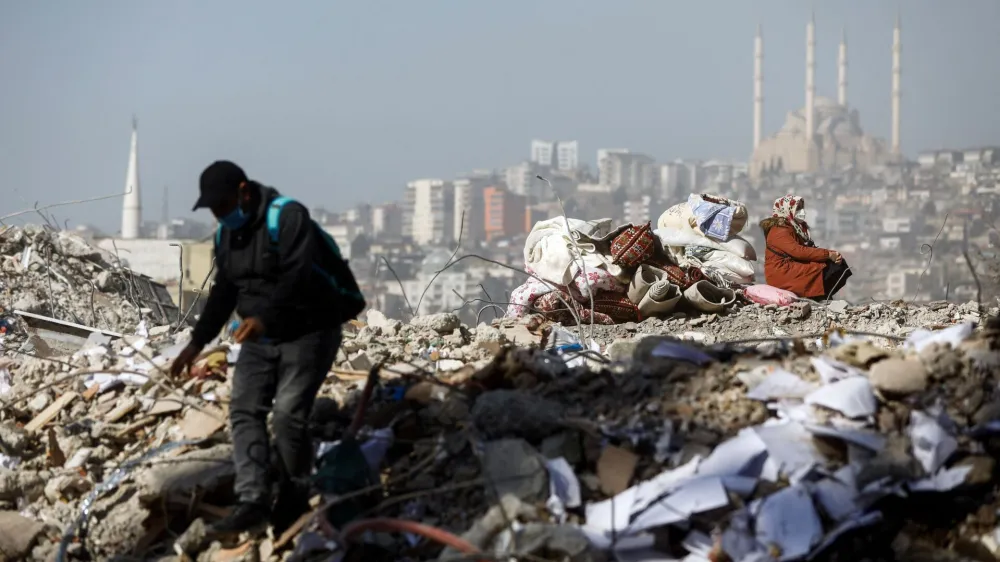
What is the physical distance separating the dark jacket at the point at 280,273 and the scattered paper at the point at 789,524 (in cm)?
160

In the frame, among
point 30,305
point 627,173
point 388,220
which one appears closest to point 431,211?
point 388,220

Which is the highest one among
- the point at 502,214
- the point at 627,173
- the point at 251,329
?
the point at 627,173

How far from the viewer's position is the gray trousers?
13.3 feet

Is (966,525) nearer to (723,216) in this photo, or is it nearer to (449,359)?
(449,359)

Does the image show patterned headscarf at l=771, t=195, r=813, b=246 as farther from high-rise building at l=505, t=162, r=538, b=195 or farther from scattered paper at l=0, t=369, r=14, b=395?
high-rise building at l=505, t=162, r=538, b=195

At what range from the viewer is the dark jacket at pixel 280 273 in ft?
12.9

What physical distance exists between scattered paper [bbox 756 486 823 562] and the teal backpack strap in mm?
1839

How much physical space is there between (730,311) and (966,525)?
4.90m

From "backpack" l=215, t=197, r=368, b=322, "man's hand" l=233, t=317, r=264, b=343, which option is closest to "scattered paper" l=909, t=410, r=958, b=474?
"backpack" l=215, t=197, r=368, b=322

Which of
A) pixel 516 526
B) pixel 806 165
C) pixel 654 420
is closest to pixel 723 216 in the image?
pixel 654 420

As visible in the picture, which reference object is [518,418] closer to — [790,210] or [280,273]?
[280,273]

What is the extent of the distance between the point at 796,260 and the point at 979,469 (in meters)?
5.41

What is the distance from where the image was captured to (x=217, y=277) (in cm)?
421

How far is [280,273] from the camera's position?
395 cm
